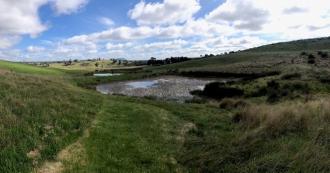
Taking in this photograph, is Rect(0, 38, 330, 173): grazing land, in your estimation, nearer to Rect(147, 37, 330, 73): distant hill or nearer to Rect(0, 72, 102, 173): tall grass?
Rect(0, 72, 102, 173): tall grass

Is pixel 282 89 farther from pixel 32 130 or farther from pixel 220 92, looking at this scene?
pixel 32 130

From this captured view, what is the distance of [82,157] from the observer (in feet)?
37.0

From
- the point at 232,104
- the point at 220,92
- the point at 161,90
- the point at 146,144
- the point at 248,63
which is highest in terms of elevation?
the point at 248,63

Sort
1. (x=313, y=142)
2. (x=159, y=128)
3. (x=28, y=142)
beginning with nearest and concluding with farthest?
(x=313, y=142), (x=28, y=142), (x=159, y=128)

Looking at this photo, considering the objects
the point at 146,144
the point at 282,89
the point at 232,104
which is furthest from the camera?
the point at 282,89

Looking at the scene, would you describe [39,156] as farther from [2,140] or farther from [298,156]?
[298,156]

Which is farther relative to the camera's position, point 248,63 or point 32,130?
point 248,63

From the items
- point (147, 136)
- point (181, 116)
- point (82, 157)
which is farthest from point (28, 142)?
point (181, 116)

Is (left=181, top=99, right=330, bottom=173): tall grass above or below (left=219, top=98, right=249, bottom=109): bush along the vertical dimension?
above

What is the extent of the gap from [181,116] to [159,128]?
22.0 feet

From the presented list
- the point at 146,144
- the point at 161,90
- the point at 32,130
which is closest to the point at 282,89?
the point at 161,90

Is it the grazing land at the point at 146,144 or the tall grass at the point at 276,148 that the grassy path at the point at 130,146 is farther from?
the tall grass at the point at 276,148

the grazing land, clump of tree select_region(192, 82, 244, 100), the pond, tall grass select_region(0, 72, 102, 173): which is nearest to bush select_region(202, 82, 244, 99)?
clump of tree select_region(192, 82, 244, 100)

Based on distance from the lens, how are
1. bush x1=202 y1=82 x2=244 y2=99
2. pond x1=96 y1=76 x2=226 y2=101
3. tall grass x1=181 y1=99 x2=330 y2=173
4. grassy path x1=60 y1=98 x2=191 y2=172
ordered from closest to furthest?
tall grass x1=181 y1=99 x2=330 y2=173, grassy path x1=60 y1=98 x2=191 y2=172, bush x1=202 y1=82 x2=244 y2=99, pond x1=96 y1=76 x2=226 y2=101
